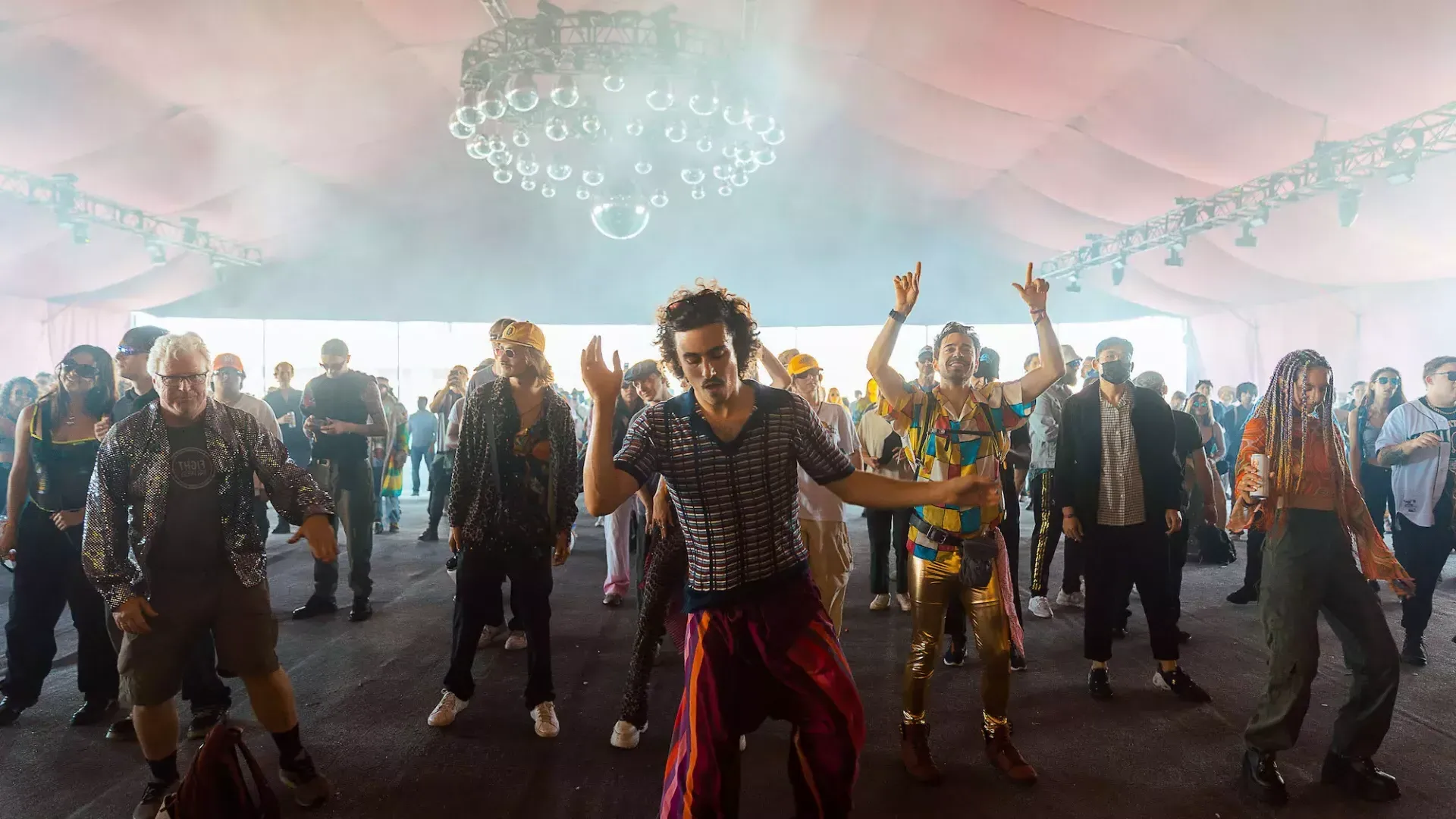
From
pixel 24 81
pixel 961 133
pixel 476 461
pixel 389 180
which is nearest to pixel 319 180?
pixel 389 180

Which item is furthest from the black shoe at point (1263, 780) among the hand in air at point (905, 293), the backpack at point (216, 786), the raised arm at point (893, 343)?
the backpack at point (216, 786)

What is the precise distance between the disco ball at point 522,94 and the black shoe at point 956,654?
666 cm

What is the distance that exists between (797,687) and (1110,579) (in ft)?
9.03

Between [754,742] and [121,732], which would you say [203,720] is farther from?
[754,742]

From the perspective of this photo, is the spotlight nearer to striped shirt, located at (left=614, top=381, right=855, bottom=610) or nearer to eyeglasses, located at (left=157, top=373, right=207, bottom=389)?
striped shirt, located at (left=614, top=381, right=855, bottom=610)

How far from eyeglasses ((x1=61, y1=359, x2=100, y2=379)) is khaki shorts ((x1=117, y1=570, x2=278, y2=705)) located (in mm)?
1653

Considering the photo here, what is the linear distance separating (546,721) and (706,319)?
237 centimetres

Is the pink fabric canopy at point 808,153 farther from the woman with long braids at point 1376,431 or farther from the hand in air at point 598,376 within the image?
the hand in air at point 598,376

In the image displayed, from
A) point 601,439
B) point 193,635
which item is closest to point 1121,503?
point 601,439

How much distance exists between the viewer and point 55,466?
3.44 m

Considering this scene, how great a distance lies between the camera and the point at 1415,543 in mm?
4496

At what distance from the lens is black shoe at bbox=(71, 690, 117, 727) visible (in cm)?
354

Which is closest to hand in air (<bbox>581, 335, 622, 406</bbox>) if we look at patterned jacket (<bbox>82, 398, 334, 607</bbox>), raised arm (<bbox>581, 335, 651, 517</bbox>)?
raised arm (<bbox>581, 335, 651, 517</bbox>)

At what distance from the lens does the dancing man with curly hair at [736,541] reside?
1.81 meters
